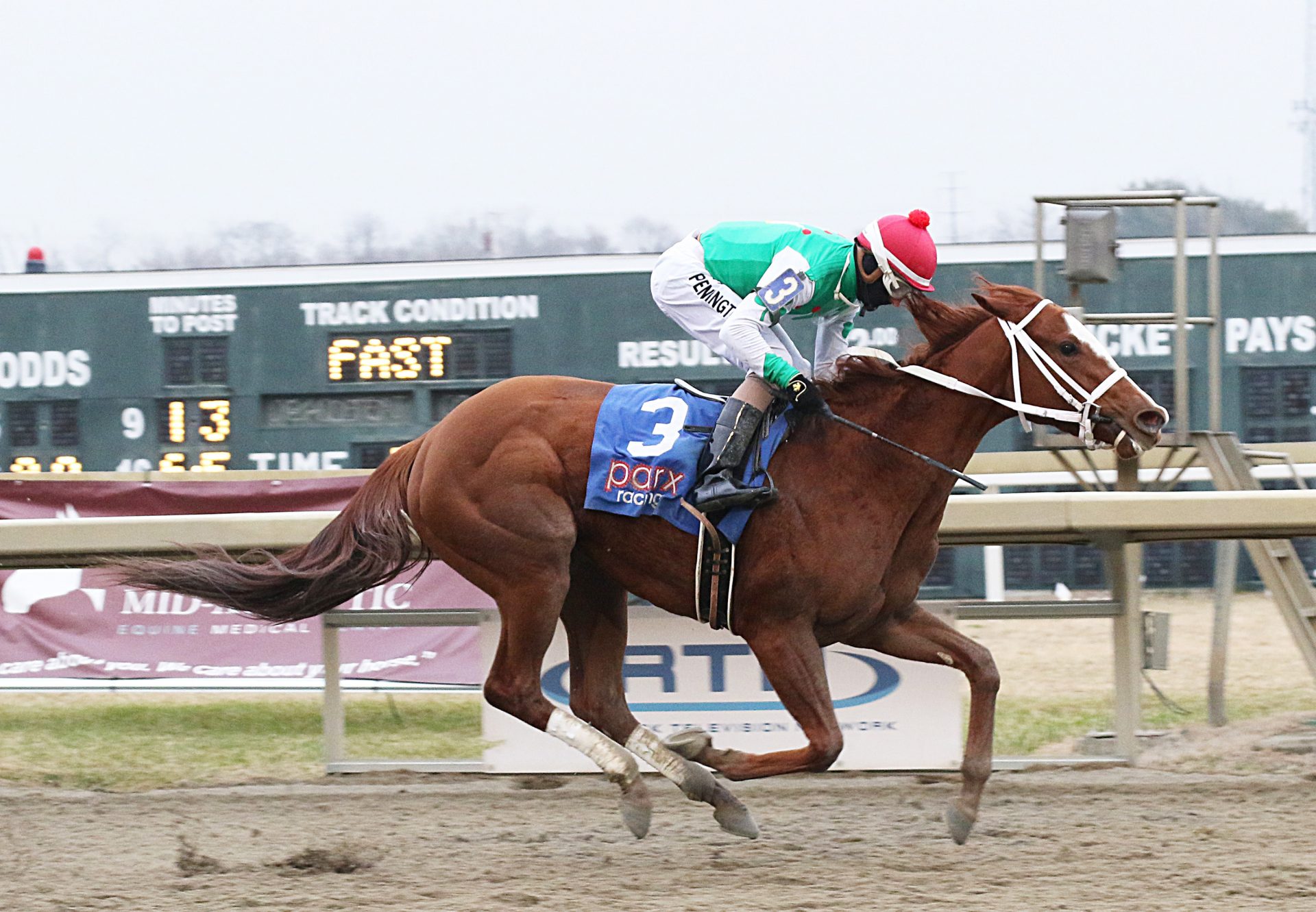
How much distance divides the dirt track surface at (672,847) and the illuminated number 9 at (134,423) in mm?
4893

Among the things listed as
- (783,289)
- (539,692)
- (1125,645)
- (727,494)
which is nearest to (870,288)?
(783,289)

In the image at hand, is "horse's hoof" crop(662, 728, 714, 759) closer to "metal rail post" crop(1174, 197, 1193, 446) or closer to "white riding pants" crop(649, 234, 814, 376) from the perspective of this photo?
"white riding pants" crop(649, 234, 814, 376)

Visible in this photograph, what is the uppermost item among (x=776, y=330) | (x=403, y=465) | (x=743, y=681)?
(x=776, y=330)

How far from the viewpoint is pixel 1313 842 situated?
3.99 meters

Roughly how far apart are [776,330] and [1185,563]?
21.0ft

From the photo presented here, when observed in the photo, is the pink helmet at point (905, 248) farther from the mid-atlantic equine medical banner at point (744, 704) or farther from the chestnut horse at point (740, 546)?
the mid-atlantic equine medical banner at point (744, 704)

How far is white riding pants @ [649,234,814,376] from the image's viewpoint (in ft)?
14.2

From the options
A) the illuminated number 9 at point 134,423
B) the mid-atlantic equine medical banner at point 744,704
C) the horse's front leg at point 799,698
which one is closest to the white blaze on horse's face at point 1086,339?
the horse's front leg at point 799,698

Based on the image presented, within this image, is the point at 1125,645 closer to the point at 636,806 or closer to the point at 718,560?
the point at 718,560

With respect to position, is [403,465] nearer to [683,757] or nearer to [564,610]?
[564,610]

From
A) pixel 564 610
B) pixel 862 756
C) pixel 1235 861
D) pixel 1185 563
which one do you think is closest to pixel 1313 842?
pixel 1235 861

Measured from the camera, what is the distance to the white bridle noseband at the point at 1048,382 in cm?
397

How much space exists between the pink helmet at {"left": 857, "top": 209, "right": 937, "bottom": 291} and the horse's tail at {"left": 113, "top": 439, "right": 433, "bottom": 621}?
1.49 meters

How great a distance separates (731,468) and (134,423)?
6.61 m
